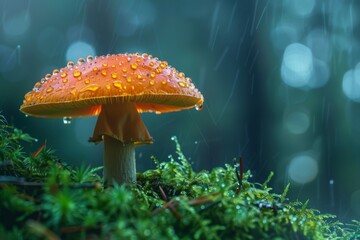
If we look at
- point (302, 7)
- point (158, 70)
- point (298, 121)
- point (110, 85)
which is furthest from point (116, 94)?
point (302, 7)

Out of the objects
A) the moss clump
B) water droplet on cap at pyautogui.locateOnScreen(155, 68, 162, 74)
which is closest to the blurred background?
water droplet on cap at pyautogui.locateOnScreen(155, 68, 162, 74)

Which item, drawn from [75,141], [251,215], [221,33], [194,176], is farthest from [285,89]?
[251,215]

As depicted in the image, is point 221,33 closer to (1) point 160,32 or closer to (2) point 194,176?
(1) point 160,32

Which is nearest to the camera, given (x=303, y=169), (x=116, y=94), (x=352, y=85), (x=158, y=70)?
(x=116, y=94)

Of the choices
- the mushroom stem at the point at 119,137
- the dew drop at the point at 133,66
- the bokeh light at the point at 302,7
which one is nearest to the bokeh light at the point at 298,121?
the bokeh light at the point at 302,7

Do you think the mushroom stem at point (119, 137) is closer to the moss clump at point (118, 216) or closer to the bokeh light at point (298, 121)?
the moss clump at point (118, 216)

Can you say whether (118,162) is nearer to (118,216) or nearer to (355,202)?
(118,216)
